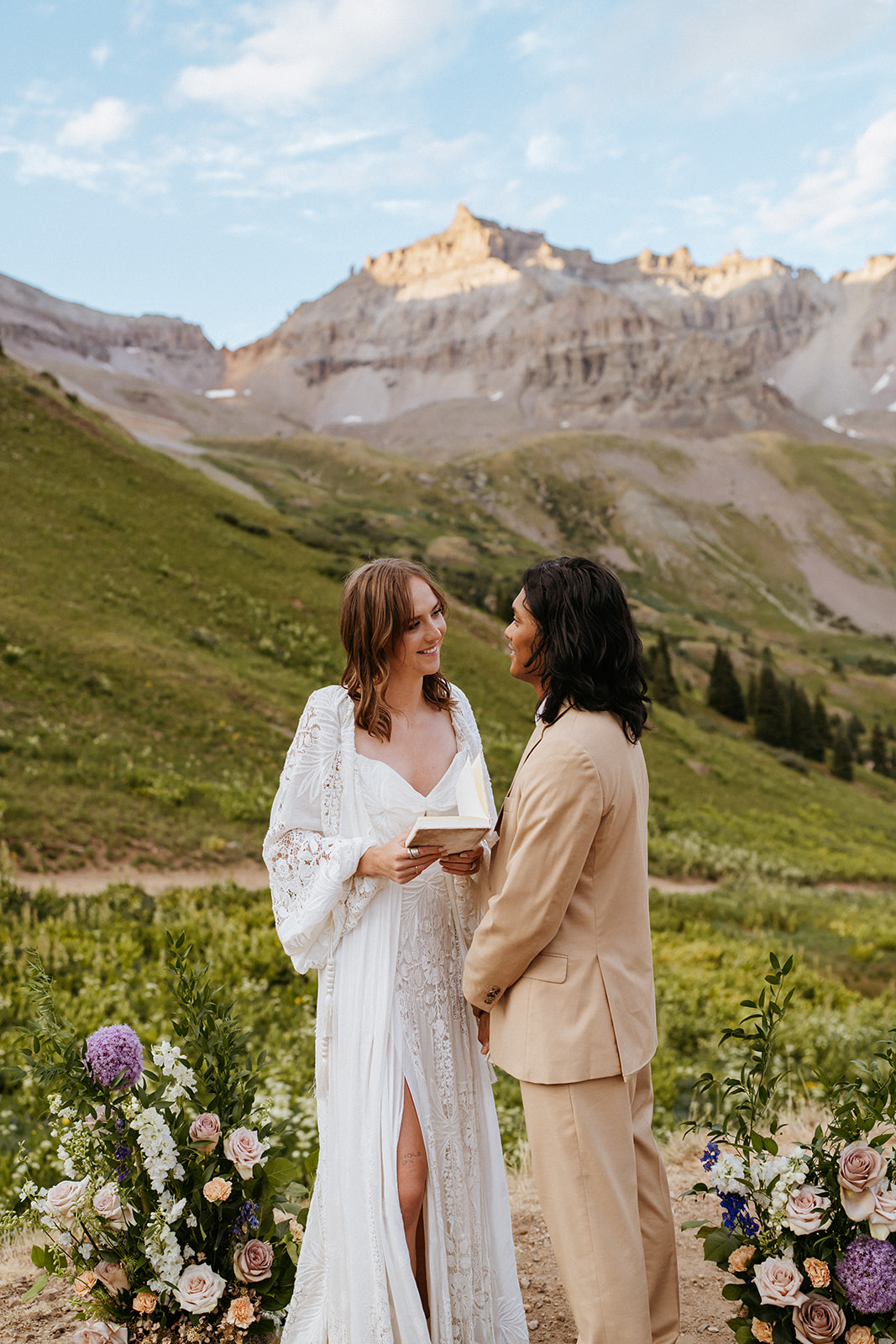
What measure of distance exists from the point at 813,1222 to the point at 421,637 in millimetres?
2147

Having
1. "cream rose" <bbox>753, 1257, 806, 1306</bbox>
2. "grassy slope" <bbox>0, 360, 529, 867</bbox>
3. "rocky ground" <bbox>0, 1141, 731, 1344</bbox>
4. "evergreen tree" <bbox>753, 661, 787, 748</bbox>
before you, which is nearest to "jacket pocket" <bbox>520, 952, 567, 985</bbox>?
"cream rose" <bbox>753, 1257, 806, 1306</bbox>

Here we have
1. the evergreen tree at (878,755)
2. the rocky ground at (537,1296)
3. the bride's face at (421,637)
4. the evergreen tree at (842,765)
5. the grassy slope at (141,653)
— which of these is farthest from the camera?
the evergreen tree at (878,755)

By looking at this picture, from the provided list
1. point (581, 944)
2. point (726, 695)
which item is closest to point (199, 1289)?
point (581, 944)

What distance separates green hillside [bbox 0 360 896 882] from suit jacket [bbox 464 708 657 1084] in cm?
991

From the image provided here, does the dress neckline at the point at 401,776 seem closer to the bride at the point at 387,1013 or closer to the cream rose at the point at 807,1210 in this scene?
the bride at the point at 387,1013

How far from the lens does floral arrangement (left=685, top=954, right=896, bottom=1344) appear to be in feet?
8.63

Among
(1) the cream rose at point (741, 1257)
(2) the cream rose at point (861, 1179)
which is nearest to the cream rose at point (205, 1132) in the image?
(1) the cream rose at point (741, 1257)

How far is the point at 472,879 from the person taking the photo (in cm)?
299

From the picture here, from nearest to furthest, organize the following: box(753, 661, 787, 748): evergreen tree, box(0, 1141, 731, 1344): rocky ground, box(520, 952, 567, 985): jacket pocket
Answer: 1. box(520, 952, 567, 985): jacket pocket
2. box(0, 1141, 731, 1344): rocky ground
3. box(753, 661, 787, 748): evergreen tree

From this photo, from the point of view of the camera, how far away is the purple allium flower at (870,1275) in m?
2.59

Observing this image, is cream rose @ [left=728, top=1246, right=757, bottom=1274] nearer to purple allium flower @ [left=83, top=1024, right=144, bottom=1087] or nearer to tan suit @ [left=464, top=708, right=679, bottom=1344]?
tan suit @ [left=464, top=708, right=679, bottom=1344]

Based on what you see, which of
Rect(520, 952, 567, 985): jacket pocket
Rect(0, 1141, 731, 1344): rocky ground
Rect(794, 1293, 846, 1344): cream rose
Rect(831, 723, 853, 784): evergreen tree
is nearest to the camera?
Rect(520, 952, 567, 985): jacket pocket

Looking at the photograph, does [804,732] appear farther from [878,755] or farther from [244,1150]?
[244,1150]

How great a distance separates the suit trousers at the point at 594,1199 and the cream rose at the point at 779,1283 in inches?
15.9
